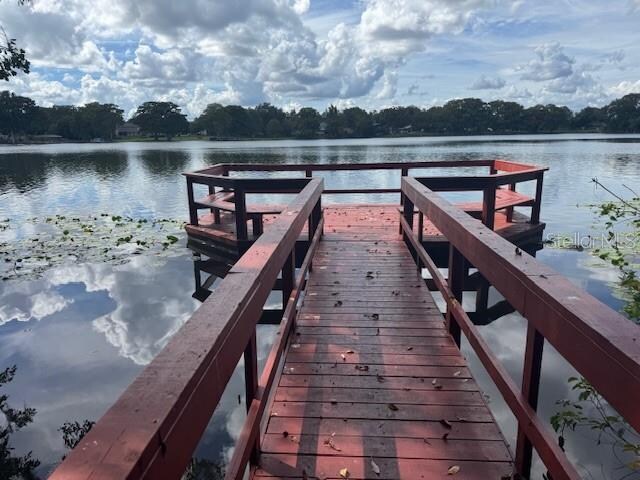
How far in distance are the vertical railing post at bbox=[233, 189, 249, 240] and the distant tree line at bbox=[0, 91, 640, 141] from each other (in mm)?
106785

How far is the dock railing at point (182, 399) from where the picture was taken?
0.92 meters

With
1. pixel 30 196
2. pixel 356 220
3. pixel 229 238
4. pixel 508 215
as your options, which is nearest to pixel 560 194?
pixel 508 215

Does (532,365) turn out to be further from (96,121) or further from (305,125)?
(96,121)

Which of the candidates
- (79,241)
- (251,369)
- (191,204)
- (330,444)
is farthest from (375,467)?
(79,241)

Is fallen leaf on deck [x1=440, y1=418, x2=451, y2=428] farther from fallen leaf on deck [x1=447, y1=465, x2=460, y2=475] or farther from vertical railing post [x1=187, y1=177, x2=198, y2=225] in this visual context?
vertical railing post [x1=187, y1=177, x2=198, y2=225]

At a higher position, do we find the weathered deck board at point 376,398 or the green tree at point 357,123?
the green tree at point 357,123

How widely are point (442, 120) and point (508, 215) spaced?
109 metres

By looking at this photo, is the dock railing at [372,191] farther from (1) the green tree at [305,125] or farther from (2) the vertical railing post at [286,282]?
(1) the green tree at [305,125]

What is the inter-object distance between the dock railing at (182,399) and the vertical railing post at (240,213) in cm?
655

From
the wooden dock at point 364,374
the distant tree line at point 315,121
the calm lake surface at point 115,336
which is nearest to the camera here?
the wooden dock at point 364,374

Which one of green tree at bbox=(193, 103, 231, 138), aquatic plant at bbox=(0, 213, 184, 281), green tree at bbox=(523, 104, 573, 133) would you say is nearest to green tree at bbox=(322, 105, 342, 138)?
green tree at bbox=(193, 103, 231, 138)

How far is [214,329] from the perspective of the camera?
1.52 metres

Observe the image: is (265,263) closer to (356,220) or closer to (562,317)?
(562,317)

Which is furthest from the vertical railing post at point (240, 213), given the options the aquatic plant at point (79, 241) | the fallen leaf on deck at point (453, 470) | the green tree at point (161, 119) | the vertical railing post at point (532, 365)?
the green tree at point (161, 119)
